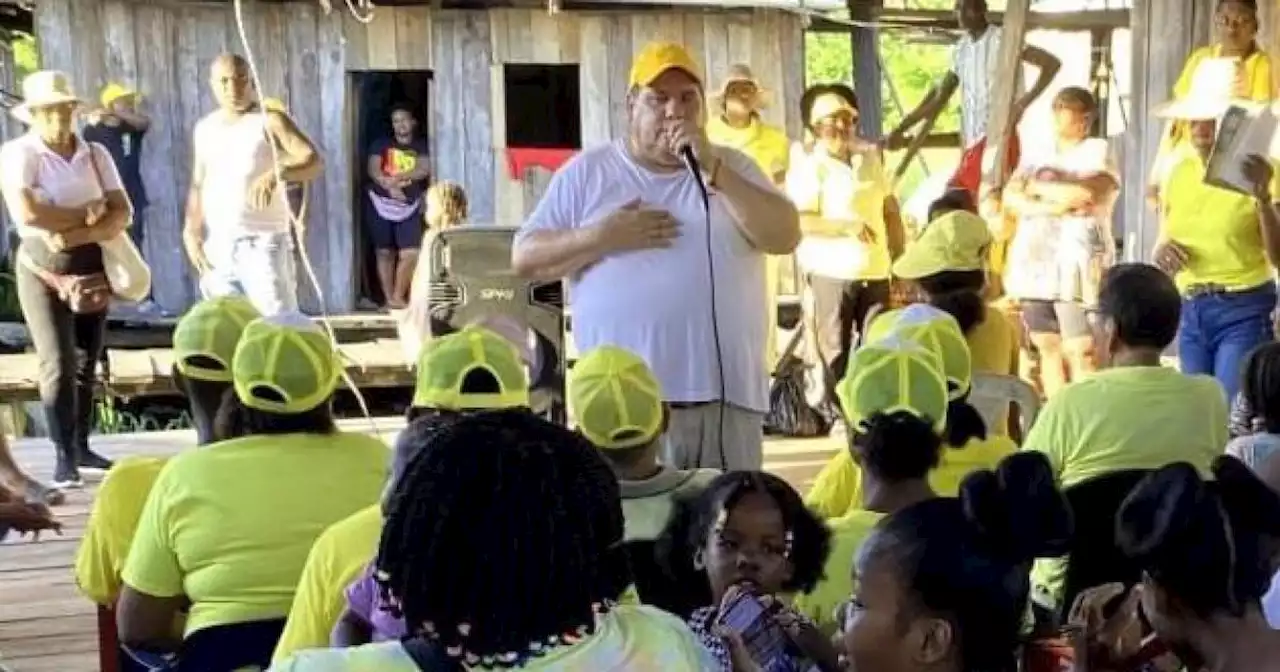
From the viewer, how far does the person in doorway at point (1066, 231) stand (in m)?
6.57

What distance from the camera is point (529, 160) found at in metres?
11.2

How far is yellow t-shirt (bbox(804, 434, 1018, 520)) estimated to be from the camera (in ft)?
11.0

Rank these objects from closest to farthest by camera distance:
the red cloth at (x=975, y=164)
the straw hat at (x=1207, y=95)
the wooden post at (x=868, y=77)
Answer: the straw hat at (x=1207, y=95)
the red cloth at (x=975, y=164)
the wooden post at (x=868, y=77)

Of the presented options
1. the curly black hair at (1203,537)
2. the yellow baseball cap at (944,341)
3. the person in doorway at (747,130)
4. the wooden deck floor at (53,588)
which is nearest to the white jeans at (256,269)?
the wooden deck floor at (53,588)

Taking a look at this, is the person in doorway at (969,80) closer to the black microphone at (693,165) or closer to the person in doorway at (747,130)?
the person in doorway at (747,130)

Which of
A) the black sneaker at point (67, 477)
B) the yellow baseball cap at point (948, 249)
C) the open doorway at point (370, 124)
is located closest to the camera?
the yellow baseball cap at point (948, 249)

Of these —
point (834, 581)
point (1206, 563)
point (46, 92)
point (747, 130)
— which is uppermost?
point (46, 92)

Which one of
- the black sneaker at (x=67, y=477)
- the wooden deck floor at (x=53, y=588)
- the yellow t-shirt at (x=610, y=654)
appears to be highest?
the yellow t-shirt at (x=610, y=654)

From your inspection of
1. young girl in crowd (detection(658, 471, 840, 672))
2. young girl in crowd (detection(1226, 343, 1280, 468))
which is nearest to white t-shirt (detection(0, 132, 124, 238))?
young girl in crowd (detection(658, 471, 840, 672))

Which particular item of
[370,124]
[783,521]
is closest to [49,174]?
[783,521]

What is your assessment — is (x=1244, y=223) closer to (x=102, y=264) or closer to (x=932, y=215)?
(x=932, y=215)

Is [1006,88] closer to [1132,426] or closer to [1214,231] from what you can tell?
[1214,231]

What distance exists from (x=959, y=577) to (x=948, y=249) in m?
2.72

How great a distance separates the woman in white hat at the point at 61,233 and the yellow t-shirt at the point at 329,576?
3.87 metres
